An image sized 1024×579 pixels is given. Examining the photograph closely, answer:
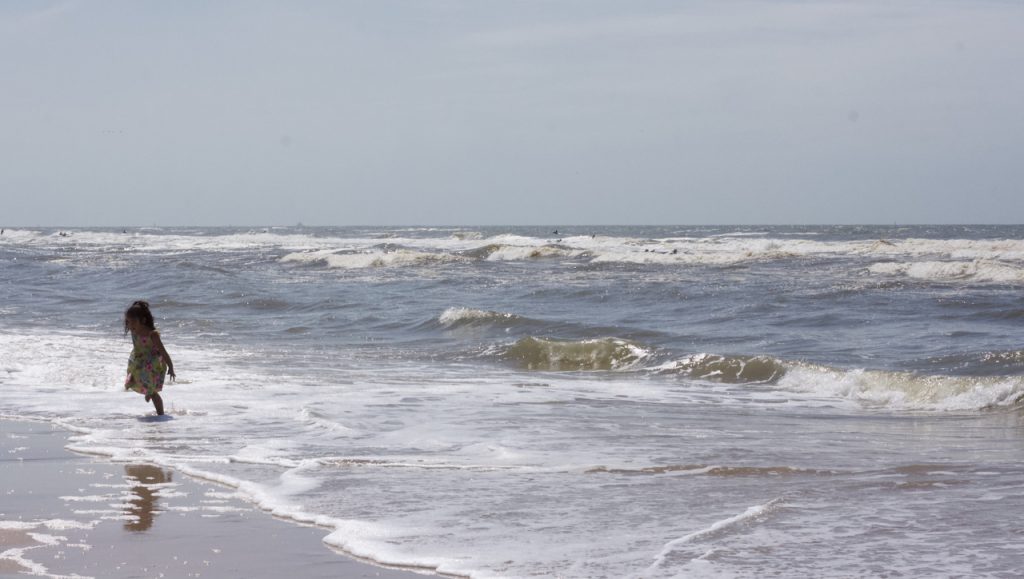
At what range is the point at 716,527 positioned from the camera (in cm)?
546

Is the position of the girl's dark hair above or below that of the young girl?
above

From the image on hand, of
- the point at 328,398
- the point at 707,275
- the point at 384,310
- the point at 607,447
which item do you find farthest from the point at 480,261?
the point at 607,447

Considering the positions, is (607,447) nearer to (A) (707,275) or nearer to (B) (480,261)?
(A) (707,275)

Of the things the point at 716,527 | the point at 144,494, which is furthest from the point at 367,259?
the point at 716,527

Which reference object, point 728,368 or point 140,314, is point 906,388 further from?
point 140,314

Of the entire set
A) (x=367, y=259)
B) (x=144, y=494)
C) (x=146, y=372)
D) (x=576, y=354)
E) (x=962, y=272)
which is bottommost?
(x=576, y=354)

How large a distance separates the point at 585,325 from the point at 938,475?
10.7 metres

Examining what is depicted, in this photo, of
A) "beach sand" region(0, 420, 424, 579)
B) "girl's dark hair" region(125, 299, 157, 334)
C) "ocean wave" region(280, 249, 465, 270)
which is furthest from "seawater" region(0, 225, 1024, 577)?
"ocean wave" region(280, 249, 465, 270)

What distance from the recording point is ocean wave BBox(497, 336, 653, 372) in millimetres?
14219

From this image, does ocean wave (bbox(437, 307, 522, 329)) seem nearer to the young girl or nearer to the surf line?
the young girl

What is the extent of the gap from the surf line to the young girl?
541cm

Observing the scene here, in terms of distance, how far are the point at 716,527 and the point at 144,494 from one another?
10.0 ft

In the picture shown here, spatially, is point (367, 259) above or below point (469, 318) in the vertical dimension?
above

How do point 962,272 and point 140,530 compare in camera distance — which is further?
point 962,272
